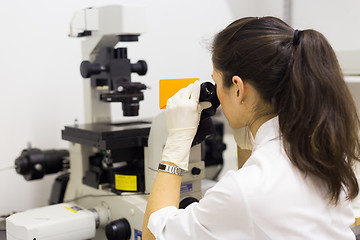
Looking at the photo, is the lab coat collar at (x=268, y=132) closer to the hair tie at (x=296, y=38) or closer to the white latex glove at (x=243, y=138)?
the hair tie at (x=296, y=38)

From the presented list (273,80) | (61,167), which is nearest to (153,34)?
(61,167)

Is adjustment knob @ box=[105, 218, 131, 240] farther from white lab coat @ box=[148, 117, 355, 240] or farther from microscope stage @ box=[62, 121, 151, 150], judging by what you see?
white lab coat @ box=[148, 117, 355, 240]

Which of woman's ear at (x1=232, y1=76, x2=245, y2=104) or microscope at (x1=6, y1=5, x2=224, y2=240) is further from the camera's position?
microscope at (x1=6, y1=5, x2=224, y2=240)

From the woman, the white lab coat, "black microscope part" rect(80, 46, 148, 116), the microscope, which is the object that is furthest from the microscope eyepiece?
"black microscope part" rect(80, 46, 148, 116)

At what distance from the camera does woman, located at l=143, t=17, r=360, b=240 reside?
0.92 m

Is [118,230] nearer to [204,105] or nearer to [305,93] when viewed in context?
[204,105]

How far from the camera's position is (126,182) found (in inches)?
58.0

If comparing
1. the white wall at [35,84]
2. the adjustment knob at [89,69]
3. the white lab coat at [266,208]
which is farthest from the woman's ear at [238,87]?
the white wall at [35,84]

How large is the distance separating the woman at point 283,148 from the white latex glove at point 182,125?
0.50 ft

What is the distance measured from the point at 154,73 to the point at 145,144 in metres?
0.91

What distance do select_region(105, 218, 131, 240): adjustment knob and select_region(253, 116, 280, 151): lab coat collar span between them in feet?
1.86

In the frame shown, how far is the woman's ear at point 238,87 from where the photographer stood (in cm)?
102

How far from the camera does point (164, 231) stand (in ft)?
3.40

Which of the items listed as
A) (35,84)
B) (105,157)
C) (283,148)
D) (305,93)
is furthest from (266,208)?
(35,84)
